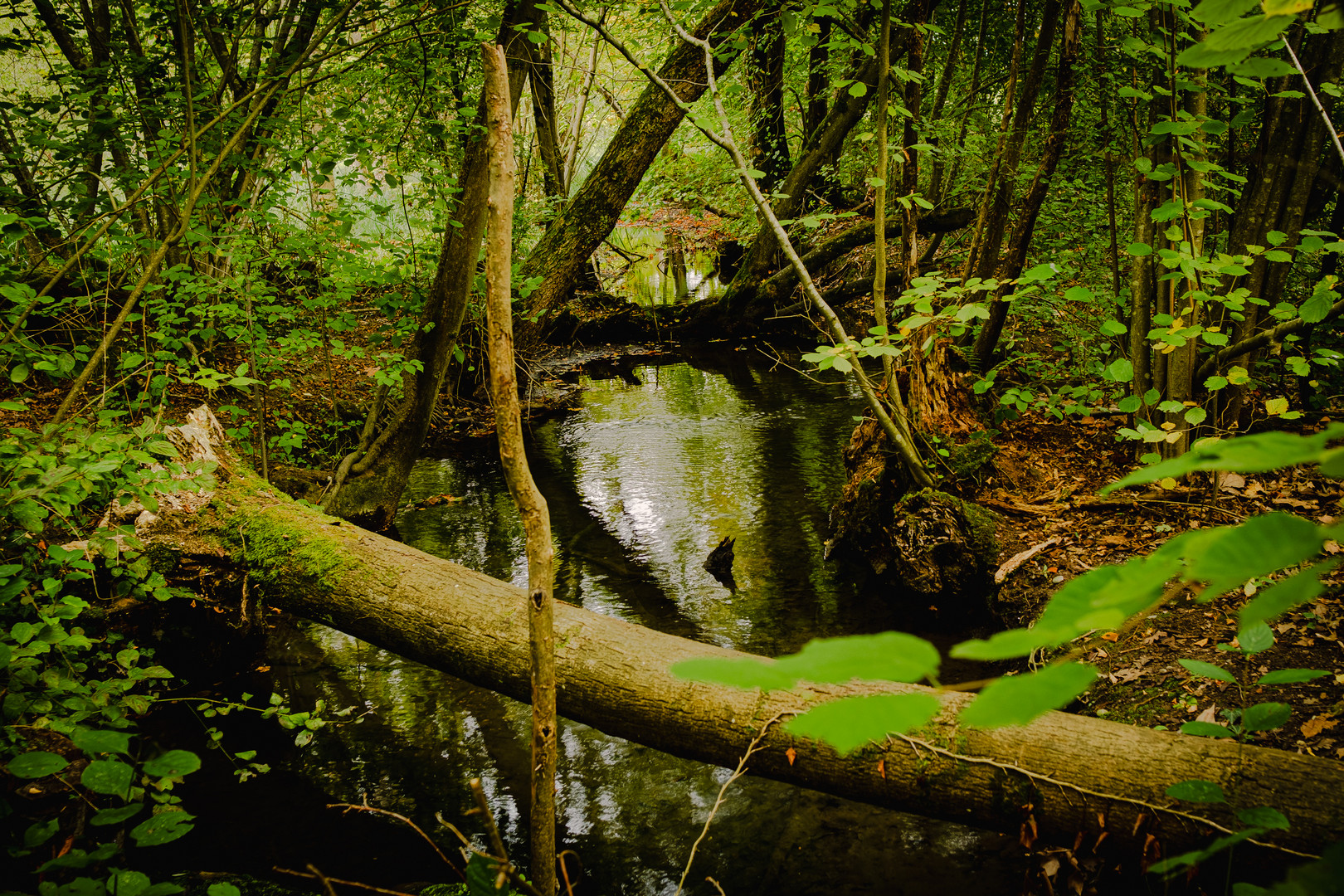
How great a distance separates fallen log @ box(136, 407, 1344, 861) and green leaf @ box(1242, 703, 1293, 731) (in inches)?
21.4

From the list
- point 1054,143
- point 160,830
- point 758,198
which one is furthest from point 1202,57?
point 1054,143

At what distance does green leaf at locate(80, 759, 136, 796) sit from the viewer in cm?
177

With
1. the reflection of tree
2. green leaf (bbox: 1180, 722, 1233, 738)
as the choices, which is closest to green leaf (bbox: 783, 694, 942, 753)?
green leaf (bbox: 1180, 722, 1233, 738)

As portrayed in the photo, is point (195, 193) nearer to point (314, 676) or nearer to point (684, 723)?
point (314, 676)

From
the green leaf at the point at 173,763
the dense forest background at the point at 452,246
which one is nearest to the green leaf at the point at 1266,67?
the dense forest background at the point at 452,246

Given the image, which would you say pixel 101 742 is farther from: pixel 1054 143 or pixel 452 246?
pixel 1054 143

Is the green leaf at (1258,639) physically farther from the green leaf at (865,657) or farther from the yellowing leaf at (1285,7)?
the green leaf at (865,657)

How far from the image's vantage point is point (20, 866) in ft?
6.60

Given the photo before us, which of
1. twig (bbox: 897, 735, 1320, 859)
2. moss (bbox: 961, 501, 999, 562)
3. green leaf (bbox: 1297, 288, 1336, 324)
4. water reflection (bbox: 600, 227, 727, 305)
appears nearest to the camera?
twig (bbox: 897, 735, 1320, 859)

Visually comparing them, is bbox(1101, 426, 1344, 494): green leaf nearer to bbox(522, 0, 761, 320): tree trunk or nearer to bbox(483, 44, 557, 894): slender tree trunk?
bbox(483, 44, 557, 894): slender tree trunk

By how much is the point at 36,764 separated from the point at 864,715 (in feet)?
7.13

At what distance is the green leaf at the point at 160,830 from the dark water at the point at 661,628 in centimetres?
125

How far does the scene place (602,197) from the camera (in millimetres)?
7387

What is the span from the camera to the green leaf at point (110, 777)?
5.81 feet
